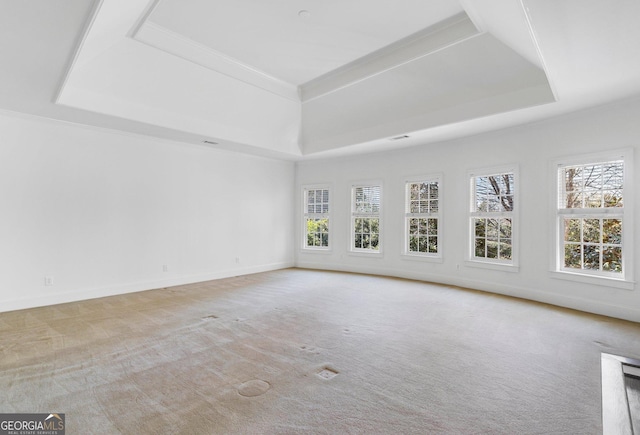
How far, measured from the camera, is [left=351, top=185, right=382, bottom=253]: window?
7234mm

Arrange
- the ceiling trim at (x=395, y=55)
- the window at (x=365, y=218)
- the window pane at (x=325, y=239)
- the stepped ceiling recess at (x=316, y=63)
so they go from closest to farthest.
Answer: the stepped ceiling recess at (x=316, y=63) → the ceiling trim at (x=395, y=55) → the window at (x=365, y=218) → the window pane at (x=325, y=239)

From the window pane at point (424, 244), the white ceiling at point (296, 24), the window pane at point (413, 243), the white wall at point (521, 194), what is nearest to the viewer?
the white ceiling at point (296, 24)

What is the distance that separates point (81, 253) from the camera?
197 inches

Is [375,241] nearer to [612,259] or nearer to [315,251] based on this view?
[315,251]

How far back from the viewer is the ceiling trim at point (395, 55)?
12.8 feet

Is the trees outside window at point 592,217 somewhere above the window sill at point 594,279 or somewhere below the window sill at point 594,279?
above

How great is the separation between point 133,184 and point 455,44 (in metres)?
5.37

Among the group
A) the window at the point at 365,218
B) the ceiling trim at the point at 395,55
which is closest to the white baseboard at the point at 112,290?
the window at the point at 365,218

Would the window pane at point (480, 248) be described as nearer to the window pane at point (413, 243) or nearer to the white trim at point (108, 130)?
the window pane at point (413, 243)

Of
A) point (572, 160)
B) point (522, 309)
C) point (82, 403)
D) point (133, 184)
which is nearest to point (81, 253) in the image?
point (133, 184)

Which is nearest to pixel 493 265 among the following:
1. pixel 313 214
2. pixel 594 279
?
pixel 594 279

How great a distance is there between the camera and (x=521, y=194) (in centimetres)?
518

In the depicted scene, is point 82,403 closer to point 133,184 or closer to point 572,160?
point 133,184

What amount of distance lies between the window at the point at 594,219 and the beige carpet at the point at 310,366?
2.48ft
